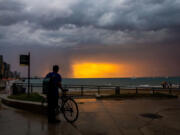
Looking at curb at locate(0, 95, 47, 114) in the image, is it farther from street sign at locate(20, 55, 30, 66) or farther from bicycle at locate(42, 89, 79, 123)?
street sign at locate(20, 55, 30, 66)

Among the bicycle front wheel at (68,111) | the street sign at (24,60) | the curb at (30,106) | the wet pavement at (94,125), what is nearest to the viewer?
the wet pavement at (94,125)

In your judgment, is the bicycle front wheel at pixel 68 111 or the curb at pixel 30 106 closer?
the bicycle front wheel at pixel 68 111

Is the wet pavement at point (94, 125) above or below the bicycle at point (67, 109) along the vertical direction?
below

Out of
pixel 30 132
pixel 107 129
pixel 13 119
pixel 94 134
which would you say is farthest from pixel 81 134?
pixel 13 119

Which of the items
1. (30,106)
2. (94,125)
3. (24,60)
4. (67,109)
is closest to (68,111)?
(67,109)

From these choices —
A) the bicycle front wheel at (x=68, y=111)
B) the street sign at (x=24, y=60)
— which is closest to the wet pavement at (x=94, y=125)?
the bicycle front wheel at (x=68, y=111)

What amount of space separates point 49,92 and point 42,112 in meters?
1.48

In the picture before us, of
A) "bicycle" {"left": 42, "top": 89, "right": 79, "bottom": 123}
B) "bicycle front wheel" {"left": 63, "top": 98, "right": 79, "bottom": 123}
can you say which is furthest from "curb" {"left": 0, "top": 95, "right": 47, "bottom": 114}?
"bicycle front wheel" {"left": 63, "top": 98, "right": 79, "bottom": 123}

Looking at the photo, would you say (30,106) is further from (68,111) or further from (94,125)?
(94,125)

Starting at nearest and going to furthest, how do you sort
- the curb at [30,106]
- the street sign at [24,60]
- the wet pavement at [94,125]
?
the wet pavement at [94,125], the curb at [30,106], the street sign at [24,60]

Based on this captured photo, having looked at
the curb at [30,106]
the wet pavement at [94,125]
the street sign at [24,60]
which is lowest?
the wet pavement at [94,125]

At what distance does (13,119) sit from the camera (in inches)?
236

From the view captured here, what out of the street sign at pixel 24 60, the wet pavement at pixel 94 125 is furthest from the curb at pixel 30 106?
the street sign at pixel 24 60

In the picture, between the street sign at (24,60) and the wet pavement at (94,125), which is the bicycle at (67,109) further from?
the street sign at (24,60)
